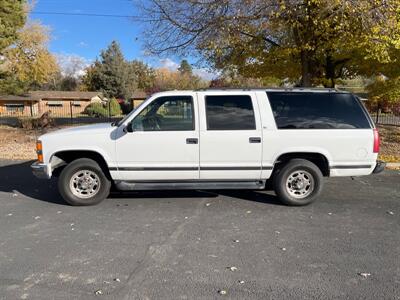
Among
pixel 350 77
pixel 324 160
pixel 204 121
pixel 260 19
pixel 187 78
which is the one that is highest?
pixel 187 78

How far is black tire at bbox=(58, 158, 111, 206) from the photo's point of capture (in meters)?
6.09

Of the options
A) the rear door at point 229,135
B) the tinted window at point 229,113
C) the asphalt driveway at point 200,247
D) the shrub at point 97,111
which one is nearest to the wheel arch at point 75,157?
the asphalt driveway at point 200,247

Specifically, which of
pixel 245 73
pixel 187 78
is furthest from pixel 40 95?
pixel 245 73

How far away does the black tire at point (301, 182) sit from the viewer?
614cm

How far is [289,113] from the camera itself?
6.10 metres

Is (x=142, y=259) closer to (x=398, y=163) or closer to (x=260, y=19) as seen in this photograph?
(x=398, y=163)

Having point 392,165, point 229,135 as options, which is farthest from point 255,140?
point 392,165

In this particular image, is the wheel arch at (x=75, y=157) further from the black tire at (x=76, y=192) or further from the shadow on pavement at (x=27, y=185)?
the shadow on pavement at (x=27, y=185)

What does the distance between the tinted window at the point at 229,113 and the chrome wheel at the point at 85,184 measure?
6.66ft

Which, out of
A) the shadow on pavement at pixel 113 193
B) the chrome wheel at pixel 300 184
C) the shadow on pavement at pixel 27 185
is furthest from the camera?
the shadow on pavement at pixel 27 185

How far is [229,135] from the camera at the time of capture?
5.99m

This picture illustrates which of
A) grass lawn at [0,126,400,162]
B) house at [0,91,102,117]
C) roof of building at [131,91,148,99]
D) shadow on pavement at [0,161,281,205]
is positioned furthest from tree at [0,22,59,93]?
roof of building at [131,91,148,99]

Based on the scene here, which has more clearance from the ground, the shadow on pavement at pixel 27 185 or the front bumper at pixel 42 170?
the front bumper at pixel 42 170

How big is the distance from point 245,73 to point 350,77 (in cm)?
508
